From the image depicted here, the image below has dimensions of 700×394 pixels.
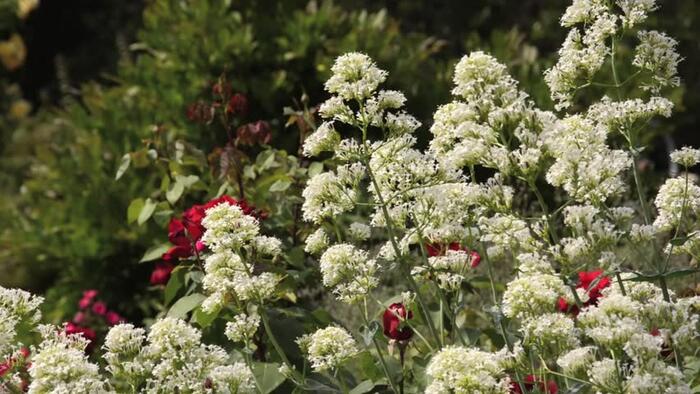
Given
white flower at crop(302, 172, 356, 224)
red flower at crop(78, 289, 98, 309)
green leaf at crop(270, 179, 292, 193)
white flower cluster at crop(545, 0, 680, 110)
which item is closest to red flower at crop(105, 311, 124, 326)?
red flower at crop(78, 289, 98, 309)

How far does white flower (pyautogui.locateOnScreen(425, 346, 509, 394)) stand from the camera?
170cm

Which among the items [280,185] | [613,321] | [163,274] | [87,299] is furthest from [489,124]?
[87,299]

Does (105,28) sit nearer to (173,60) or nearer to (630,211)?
(173,60)

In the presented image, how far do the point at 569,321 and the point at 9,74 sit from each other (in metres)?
12.1

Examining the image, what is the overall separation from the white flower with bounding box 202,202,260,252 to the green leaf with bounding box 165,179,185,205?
1.38 metres

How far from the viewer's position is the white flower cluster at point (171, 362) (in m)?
1.86

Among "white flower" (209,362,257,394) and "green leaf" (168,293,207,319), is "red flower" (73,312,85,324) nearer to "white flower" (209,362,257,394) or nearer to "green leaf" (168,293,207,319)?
"green leaf" (168,293,207,319)

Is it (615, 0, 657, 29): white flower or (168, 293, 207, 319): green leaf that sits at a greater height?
(615, 0, 657, 29): white flower

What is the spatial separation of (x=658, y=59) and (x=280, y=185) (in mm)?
1450

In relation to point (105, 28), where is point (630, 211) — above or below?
below

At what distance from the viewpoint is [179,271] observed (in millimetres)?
3146

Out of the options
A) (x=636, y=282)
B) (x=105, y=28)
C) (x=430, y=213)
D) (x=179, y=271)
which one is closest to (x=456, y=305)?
(x=430, y=213)

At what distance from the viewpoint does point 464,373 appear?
1.71 metres

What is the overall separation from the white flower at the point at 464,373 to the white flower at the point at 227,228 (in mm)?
534
